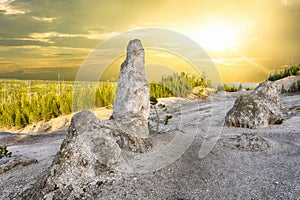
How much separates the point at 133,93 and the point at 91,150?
498cm

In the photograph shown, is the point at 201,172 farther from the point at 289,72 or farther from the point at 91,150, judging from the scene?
the point at 289,72

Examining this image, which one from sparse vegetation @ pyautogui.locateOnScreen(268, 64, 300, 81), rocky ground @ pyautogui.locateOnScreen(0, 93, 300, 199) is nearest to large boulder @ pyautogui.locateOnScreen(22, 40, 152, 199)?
rocky ground @ pyautogui.locateOnScreen(0, 93, 300, 199)

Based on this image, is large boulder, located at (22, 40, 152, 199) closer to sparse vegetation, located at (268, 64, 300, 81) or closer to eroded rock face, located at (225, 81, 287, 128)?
eroded rock face, located at (225, 81, 287, 128)

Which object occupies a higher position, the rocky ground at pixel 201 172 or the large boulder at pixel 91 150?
the large boulder at pixel 91 150

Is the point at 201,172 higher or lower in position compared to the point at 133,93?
lower

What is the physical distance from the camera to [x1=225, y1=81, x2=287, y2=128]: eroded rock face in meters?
18.9

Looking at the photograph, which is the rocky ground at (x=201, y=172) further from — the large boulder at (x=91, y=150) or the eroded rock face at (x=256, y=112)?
the eroded rock face at (x=256, y=112)

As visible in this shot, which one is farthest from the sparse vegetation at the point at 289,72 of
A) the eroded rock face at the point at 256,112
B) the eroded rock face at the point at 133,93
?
the eroded rock face at the point at 133,93

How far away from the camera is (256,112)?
62.5 feet

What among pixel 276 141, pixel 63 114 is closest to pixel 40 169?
pixel 276 141

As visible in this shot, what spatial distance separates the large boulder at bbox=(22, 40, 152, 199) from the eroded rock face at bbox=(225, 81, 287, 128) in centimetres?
939

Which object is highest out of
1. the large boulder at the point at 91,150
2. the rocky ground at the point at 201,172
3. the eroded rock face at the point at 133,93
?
the eroded rock face at the point at 133,93

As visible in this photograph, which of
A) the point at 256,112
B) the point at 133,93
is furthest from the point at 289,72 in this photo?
the point at 133,93

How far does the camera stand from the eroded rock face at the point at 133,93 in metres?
13.4
